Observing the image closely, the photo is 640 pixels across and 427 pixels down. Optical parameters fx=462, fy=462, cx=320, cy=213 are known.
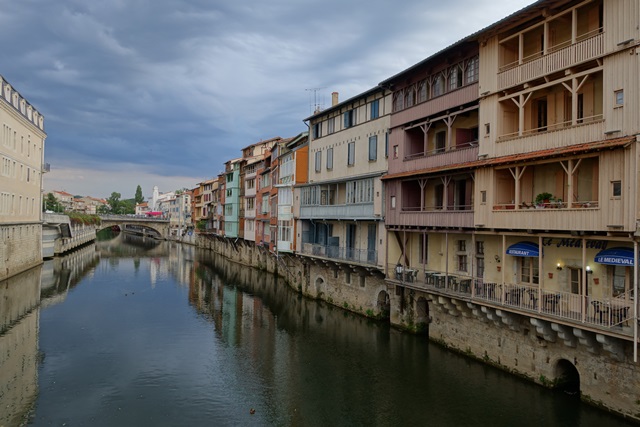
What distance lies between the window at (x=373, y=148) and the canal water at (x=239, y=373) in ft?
36.7

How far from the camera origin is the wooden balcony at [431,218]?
2308 cm

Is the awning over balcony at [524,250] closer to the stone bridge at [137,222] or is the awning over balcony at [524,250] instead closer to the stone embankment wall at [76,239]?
the stone embankment wall at [76,239]

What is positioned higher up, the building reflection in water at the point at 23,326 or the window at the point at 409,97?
the window at the point at 409,97

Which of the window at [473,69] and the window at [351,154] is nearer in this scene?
the window at [473,69]

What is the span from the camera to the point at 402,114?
92.9 feet

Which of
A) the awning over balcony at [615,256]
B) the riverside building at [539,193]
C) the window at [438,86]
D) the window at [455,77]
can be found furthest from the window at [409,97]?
the awning over balcony at [615,256]

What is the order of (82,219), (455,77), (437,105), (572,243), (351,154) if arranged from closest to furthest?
(572,243)
(455,77)
(437,105)
(351,154)
(82,219)

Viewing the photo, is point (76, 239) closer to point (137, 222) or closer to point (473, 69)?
point (137, 222)

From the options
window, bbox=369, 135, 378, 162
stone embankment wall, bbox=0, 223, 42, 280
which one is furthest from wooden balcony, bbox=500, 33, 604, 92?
stone embankment wall, bbox=0, 223, 42, 280

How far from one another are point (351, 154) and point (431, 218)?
10758mm

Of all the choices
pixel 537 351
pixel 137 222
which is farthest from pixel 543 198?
pixel 137 222

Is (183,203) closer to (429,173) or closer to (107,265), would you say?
(107,265)

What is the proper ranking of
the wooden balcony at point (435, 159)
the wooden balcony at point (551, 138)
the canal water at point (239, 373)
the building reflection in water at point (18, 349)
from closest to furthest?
the wooden balcony at point (551, 138) < the canal water at point (239, 373) < the building reflection in water at point (18, 349) < the wooden balcony at point (435, 159)

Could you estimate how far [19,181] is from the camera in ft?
169
